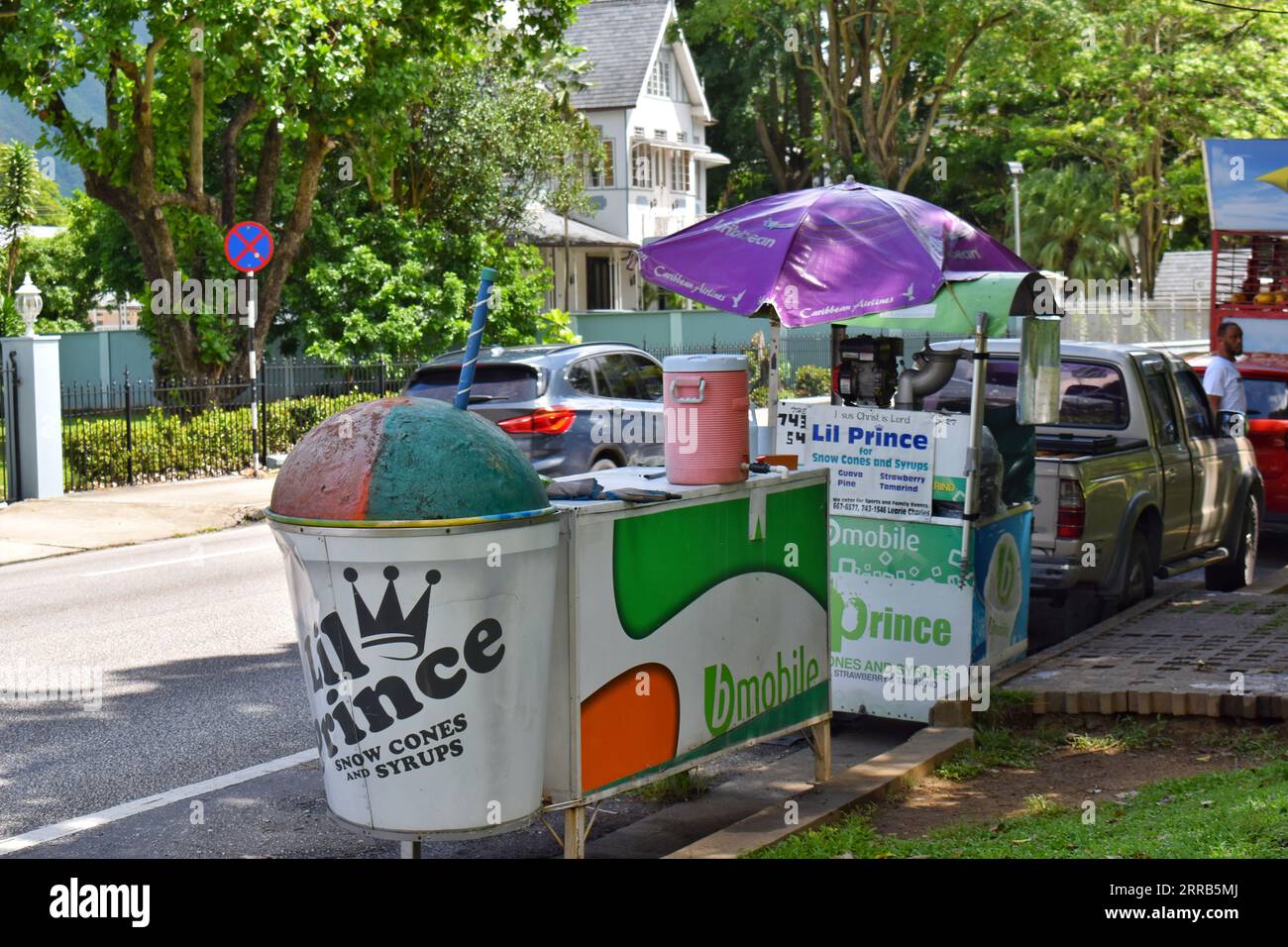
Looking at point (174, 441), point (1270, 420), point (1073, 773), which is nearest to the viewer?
point (1073, 773)

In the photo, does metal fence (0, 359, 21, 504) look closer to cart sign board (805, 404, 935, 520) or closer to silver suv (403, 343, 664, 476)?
silver suv (403, 343, 664, 476)

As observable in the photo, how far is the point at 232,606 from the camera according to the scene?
11438 mm

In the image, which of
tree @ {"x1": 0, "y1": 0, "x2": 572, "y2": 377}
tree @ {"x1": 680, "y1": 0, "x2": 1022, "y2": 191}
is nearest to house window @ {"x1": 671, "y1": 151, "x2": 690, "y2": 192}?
tree @ {"x1": 680, "y1": 0, "x2": 1022, "y2": 191}

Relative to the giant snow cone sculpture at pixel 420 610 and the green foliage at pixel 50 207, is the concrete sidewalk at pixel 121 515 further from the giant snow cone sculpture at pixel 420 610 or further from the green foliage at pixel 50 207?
the green foliage at pixel 50 207

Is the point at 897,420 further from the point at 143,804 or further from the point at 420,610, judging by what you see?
the point at 143,804

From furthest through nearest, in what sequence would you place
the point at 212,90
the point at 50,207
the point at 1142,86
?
the point at 50,207 → the point at 1142,86 → the point at 212,90

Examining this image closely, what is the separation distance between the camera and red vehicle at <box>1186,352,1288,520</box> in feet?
43.8

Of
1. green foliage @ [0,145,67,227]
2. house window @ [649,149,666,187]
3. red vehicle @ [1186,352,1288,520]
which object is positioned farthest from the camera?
green foliage @ [0,145,67,227]

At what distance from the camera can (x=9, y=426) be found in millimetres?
17391

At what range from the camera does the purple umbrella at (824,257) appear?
7.37 meters

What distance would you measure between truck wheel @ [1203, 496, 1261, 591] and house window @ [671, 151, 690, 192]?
42.5m

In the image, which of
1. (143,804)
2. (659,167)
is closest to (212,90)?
(143,804)

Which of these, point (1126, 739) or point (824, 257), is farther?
point (824, 257)

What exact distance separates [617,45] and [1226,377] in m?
41.3
